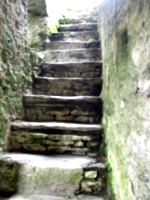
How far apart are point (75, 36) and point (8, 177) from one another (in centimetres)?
305

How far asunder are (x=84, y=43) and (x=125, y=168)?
2801 mm

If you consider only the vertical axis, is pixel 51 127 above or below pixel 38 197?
above

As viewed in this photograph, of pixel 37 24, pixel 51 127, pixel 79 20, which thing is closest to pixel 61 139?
pixel 51 127

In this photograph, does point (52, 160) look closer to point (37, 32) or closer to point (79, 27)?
point (37, 32)

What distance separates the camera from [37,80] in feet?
8.39

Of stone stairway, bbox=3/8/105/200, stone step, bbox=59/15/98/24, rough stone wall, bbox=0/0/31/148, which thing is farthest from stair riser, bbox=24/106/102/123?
stone step, bbox=59/15/98/24

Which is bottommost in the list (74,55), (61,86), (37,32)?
(61,86)

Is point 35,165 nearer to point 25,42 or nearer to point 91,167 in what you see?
point 91,167

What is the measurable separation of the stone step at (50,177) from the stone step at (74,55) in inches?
77.5

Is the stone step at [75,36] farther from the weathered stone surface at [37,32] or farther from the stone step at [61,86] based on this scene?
the stone step at [61,86]

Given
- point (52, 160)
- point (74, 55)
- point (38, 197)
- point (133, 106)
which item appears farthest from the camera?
point (74, 55)

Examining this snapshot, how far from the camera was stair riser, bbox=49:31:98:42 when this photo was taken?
12.4 ft

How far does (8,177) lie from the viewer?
149 cm

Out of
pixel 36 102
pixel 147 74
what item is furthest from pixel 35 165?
pixel 147 74
